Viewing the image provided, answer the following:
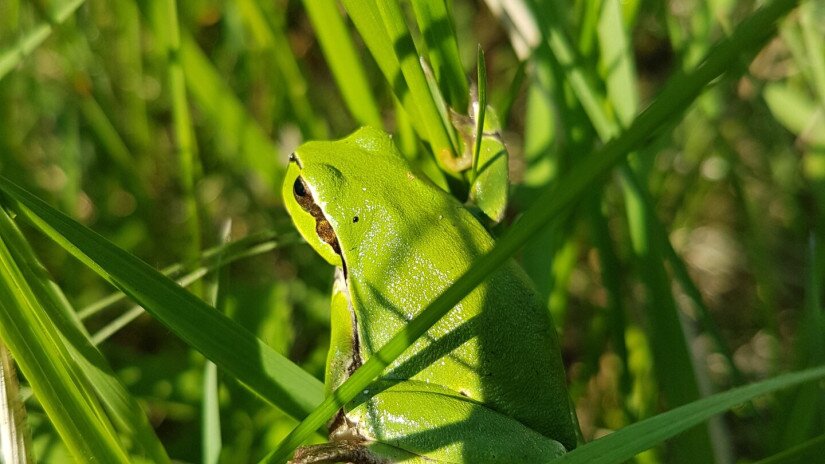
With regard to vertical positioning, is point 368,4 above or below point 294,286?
below

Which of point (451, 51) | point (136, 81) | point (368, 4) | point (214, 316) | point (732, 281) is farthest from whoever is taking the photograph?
point (732, 281)

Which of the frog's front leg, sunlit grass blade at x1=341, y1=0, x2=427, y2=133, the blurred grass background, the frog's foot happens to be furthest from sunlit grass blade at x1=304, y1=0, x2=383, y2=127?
the frog's foot

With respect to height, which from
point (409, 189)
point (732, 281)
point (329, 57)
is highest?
point (732, 281)

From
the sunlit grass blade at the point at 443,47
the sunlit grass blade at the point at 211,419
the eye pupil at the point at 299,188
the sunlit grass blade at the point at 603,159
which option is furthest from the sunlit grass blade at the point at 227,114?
the sunlit grass blade at the point at 603,159

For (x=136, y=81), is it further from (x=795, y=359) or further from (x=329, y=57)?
(x=795, y=359)

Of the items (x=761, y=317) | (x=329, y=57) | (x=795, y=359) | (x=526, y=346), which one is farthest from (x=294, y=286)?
(x=761, y=317)

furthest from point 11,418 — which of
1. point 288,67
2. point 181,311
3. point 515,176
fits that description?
point 515,176

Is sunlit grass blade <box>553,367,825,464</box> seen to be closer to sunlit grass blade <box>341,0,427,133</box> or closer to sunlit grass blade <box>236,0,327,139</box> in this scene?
sunlit grass blade <box>341,0,427,133</box>
